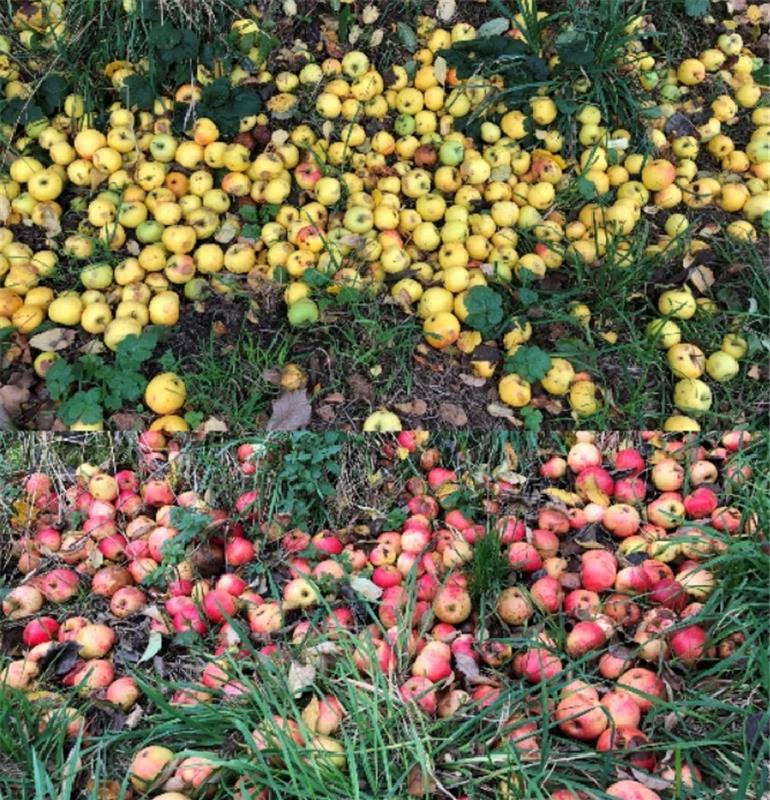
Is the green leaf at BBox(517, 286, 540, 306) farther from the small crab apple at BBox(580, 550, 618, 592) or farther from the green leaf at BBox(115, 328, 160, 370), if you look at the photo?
the green leaf at BBox(115, 328, 160, 370)

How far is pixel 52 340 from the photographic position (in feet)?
12.1

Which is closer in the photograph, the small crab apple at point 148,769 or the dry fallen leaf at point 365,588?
the small crab apple at point 148,769

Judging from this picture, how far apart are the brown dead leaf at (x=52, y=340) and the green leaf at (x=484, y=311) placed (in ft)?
5.62

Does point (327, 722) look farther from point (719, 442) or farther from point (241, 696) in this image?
point (719, 442)

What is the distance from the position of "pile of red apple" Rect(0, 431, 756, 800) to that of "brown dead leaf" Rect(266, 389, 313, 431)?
0.51 feet

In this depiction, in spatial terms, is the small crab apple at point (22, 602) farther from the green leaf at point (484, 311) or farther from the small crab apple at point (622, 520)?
the small crab apple at point (622, 520)

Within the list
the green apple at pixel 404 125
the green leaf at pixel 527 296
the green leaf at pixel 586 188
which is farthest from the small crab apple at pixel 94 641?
the green leaf at pixel 586 188

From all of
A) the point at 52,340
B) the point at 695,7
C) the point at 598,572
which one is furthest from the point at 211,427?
the point at 695,7

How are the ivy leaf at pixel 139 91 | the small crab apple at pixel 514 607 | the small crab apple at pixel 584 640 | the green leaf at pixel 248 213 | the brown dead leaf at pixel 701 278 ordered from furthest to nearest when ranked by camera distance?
the ivy leaf at pixel 139 91
the green leaf at pixel 248 213
the brown dead leaf at pixel 701 278
the small crab apple at pixel 514 607
the small crab apple at pixel 584 640

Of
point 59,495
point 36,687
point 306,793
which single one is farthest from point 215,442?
point 306,793

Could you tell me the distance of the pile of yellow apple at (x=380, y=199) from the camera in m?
3.77

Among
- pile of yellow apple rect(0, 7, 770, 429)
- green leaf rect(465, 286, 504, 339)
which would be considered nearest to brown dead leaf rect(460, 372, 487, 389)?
pile of yellow apple rect(0, 7, 770, 429)

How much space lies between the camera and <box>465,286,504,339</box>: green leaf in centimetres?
371

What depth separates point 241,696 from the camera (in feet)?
8.55
